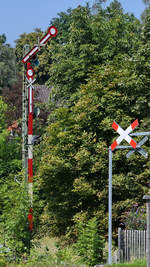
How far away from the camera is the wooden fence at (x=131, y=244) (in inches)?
679

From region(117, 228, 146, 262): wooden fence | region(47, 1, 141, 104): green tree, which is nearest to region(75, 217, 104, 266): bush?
region(117, 228, 146, 262): wooden fence

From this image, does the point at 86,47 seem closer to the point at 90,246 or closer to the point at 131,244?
the point at 131,244

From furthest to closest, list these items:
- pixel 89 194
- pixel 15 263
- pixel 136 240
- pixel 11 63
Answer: pixel 11 63 → pixel 89 194 → pixel 136 240 → pixel 15 263

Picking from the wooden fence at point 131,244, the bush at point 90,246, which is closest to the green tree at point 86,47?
the wooden fence at point 131,244

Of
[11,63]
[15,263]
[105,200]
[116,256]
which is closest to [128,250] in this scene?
[116,256]

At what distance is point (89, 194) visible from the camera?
2231cm

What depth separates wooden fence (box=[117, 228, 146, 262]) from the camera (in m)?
17.2

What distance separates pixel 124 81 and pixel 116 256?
7.99m

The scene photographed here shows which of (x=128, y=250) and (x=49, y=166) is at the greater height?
(x=49, y=166)

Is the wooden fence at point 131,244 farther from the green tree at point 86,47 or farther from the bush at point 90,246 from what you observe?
the green tree at point 86,47

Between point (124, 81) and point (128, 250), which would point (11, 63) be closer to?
point (124, 81)

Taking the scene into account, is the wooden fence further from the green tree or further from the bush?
the green tree

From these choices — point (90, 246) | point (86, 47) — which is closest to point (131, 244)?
point (90, 246)

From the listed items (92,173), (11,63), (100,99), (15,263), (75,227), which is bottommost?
(15,263)
